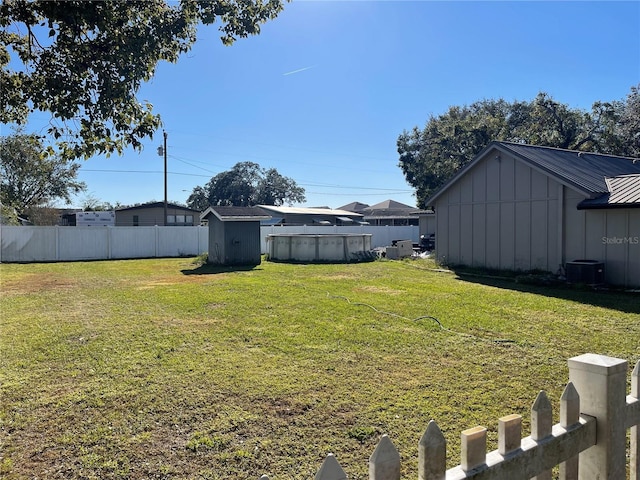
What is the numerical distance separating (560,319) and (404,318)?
8.59 ft

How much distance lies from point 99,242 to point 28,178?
58.6ft

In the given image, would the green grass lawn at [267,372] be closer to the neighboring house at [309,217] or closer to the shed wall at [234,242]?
the shed wall at [234,242]

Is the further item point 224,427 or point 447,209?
point 447,209

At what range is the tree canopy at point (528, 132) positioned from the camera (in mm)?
26500

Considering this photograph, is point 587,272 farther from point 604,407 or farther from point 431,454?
point 431,454

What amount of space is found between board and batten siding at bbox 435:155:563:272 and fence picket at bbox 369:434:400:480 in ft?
41.6

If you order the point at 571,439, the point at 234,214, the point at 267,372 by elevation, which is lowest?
the point at 267,372

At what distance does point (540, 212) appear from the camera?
12.8m

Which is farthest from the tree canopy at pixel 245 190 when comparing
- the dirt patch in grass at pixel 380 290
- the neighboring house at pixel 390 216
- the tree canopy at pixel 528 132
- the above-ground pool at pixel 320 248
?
the dirt patch in grass at pixel 380 290

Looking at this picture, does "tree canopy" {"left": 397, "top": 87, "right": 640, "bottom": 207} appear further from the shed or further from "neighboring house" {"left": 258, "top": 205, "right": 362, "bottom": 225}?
the shed

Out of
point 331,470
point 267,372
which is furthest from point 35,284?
point 331,470

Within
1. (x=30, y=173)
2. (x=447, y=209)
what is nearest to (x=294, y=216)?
(x=30, y=173)

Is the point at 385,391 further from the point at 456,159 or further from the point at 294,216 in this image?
the point at 294,216

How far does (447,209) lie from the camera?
52.9 ft
